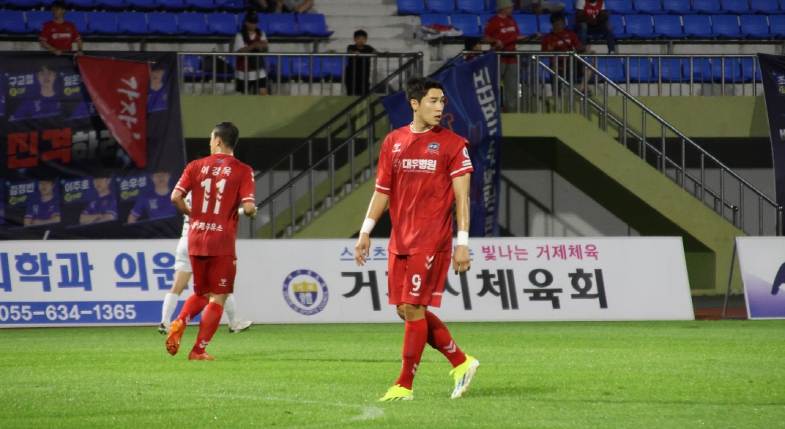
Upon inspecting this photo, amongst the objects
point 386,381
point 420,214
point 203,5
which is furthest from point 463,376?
point 203,5

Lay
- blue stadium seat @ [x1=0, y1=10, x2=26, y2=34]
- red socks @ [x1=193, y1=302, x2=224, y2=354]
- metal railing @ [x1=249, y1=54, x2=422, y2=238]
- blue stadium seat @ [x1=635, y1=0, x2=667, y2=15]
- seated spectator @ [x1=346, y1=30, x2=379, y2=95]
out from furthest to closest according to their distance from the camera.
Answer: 1. blue stadium seat @ [x1=635, y1=0, x2=667, y2=15]
2. blue stadium seat @ [x1=0, y1=10, x2=26, y2=34]
3. seated spectator @ [x1=346, y1=30, x2=379, y2=95]
4. metal railing @ [x1=249, y1=54, x2=422, y2=238]
5. red socks @ [x1=193, y1=302, x2=224, y2=354]

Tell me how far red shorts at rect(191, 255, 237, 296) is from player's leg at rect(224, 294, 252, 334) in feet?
12.2

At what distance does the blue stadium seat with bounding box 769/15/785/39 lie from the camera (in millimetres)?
Answer: 23125

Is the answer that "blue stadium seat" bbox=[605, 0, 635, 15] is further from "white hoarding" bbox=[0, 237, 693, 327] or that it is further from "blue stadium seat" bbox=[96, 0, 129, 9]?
"white hoarding" bbox=[0, 237, 693, 327]

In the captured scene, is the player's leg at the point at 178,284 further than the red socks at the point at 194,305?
Yes

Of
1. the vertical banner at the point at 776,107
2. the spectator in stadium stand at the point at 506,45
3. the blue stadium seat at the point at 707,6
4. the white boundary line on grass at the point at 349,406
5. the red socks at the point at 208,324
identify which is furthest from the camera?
the blue stadium seat at the point at 707,6

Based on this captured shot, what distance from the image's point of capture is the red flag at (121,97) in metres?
16.3

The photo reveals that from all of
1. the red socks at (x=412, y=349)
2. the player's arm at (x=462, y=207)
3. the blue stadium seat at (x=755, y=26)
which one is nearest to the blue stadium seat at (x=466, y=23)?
the blue stadium seat at (x=755, y=26)

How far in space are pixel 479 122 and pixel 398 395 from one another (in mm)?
11069

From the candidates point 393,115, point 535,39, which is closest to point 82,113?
point 393,115

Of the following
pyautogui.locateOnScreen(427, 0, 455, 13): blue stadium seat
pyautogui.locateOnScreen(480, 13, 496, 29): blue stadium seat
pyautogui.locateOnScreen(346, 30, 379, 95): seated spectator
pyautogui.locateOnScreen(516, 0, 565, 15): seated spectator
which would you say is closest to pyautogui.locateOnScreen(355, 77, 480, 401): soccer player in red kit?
pyautogui.locateOnScreen(346, 30, 379, 95): seated spectator

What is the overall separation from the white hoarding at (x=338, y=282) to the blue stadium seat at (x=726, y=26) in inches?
405

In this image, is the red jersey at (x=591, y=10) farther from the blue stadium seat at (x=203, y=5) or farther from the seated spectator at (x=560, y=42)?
the blue stadium seat at (x=203, y=5)

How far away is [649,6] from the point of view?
23.7 metres
